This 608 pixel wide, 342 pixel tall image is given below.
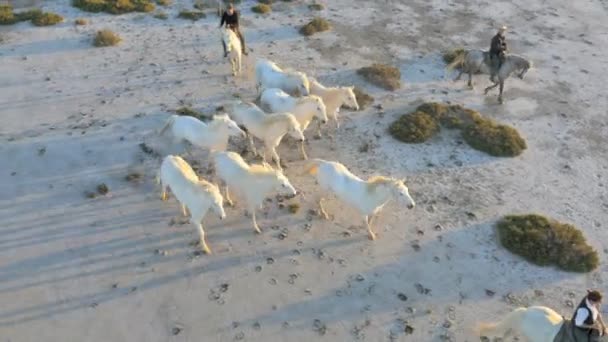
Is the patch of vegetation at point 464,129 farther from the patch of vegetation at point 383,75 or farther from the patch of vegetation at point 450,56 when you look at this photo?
the patch of vegetation at point 450,56

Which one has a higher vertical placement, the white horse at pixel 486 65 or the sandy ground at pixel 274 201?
the white horse at pixel 486 65

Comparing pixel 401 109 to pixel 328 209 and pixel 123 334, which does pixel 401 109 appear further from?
pixel 123 334

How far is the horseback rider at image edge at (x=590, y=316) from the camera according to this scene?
26.7ft

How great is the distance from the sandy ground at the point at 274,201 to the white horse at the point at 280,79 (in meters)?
0.98

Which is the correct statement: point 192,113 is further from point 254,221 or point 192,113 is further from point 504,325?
point 504,325

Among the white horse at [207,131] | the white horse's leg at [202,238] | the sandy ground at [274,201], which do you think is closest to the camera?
the sandy ground at [274,201]

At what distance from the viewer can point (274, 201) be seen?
13.6 metres

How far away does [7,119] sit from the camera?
16.1m

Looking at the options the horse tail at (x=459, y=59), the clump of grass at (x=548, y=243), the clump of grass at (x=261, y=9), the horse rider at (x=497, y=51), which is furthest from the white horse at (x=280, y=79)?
the clump of grass at (x=548, y=243)

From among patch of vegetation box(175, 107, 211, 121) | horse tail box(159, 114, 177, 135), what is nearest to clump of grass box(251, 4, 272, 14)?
patch of vegetation box(175, 107, 211, 121)

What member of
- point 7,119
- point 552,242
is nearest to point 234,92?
point 7,119

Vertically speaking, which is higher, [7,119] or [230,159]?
[230,159]

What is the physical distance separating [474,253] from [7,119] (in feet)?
42.3

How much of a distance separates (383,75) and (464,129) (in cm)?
345
